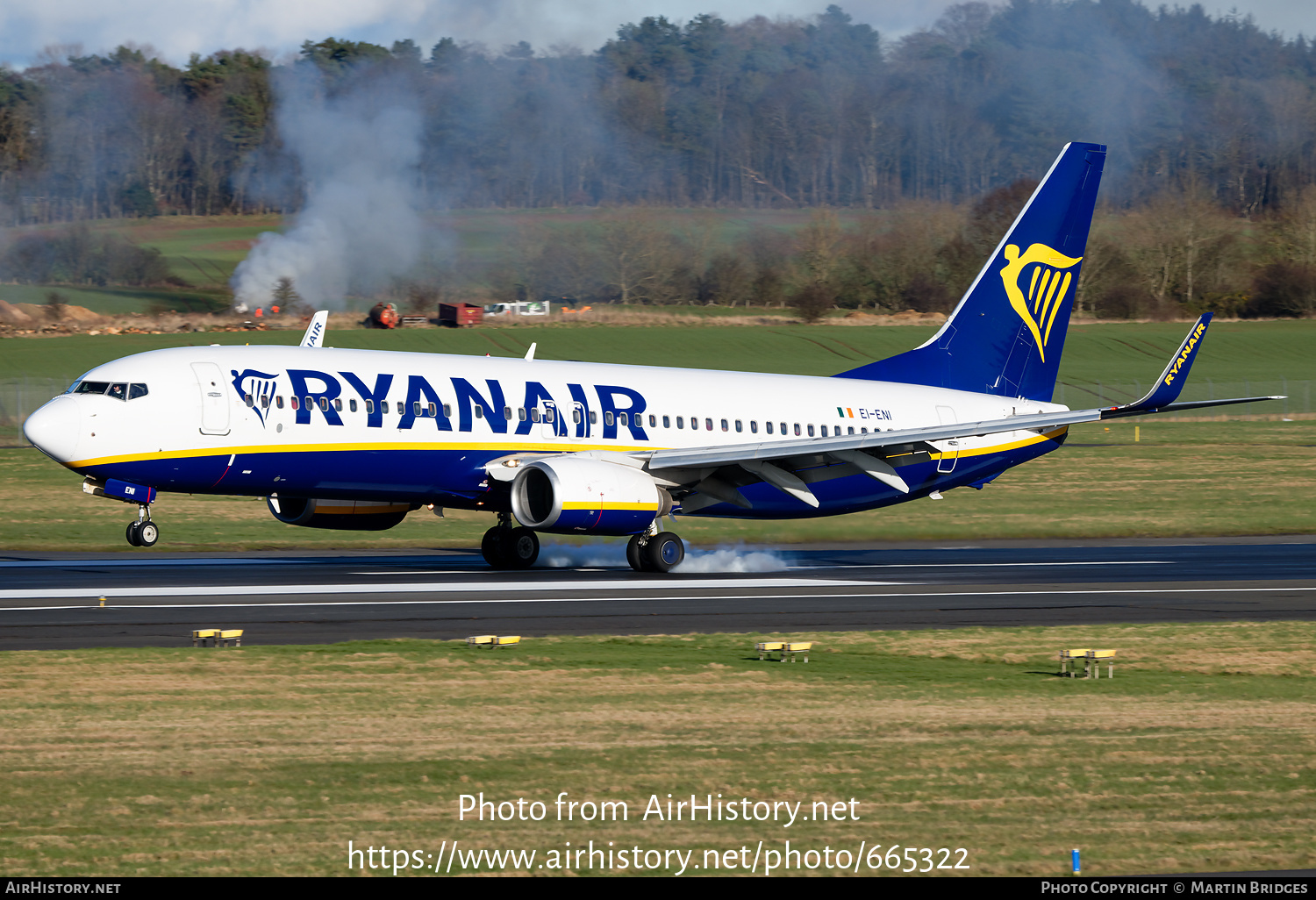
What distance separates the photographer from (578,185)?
102625mm

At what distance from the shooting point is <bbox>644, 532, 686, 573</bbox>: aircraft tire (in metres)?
33.5

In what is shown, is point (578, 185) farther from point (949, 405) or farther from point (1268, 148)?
point (949, 405)

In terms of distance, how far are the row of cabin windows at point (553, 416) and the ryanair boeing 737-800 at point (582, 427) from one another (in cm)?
4

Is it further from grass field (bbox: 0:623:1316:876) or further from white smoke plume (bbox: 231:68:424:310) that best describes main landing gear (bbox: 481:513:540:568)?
white smoke plume (bbox: 231:68:424:310)

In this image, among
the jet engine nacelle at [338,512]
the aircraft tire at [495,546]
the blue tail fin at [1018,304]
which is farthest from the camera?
the blue tail fin at [1018,304]

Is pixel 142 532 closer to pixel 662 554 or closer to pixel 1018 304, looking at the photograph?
pixel 662 554

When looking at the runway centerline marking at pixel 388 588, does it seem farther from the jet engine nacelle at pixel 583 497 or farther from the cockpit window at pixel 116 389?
the cockpit window at pixel 116 389

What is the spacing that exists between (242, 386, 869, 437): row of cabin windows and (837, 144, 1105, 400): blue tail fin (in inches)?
168

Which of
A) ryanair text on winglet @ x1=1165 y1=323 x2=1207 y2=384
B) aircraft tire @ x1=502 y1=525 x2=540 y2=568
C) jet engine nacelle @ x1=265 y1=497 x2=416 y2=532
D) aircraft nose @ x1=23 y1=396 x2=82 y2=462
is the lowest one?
aircraft tire @ x1=502 y1=525 x2=540 y2=568

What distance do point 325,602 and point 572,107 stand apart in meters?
86.8

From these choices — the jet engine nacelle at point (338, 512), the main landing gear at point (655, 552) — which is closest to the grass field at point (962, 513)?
the jet engine nacelle at point (338, 512)

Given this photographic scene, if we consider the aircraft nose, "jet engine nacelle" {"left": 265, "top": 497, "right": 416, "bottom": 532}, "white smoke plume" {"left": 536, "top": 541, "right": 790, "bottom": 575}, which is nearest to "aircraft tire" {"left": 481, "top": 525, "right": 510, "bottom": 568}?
"white smoke plume" {"left": 536, "top": 541, "right": 790, "bottom": 575}

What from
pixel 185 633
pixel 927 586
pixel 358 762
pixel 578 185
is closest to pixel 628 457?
pixel 927 586

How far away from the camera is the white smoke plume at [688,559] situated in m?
35.6
